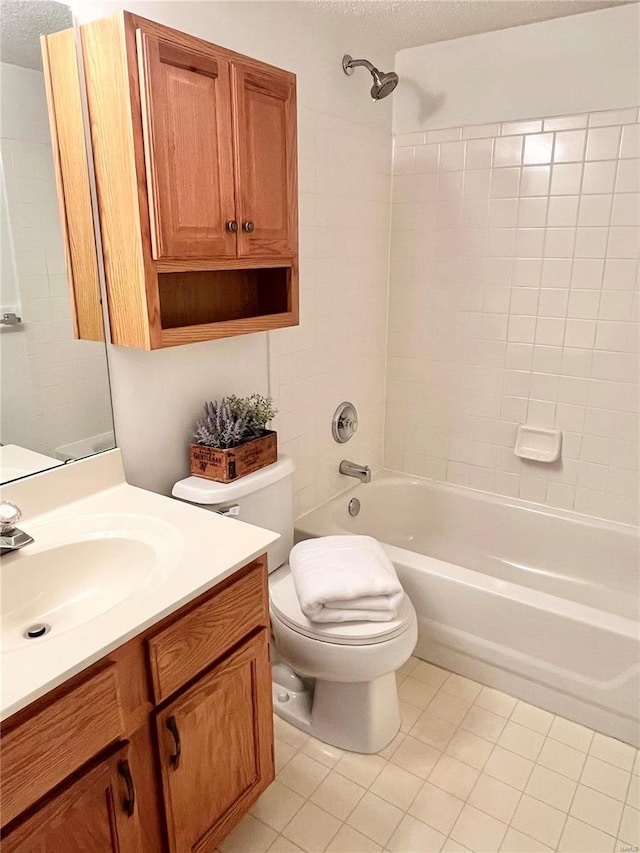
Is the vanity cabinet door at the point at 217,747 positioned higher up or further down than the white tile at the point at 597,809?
higher up

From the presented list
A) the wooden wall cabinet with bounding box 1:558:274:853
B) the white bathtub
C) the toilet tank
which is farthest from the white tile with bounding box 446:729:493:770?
the toilet tank

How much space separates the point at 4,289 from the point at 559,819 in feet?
6.17

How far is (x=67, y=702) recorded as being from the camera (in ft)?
3.05

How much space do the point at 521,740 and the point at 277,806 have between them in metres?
0.76

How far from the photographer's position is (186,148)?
137cm

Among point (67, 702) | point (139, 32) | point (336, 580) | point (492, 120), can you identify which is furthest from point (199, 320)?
point (492, 120)

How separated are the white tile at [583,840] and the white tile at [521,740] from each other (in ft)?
0.73

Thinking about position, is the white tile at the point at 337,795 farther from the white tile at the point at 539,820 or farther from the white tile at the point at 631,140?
the white tile at the point at 631,140

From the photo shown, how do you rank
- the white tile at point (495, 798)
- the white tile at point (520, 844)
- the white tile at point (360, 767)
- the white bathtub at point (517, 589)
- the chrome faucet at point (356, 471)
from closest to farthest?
the white tile at point (520, 844), the white tile at point (495, 798), the white tile at point (360, 767), the white bathtub at point (517, 589), the chrome faucet at point (356, 471)

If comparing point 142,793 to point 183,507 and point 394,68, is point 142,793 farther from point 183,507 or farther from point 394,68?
point 394,68

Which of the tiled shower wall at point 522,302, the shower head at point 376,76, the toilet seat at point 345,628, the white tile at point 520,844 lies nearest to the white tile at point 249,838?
the toilet seat at point 345,628

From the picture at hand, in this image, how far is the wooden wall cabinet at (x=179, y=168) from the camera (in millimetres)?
1279

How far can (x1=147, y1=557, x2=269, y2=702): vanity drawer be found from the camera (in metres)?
1.10

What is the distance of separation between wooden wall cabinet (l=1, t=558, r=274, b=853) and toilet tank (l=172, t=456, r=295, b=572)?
1.29 ft
